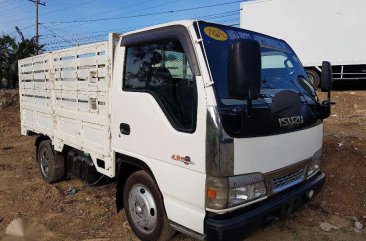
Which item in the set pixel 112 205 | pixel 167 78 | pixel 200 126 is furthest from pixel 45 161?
pixel 200 126

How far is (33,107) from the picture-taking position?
628cm

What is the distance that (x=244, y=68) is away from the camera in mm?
2574

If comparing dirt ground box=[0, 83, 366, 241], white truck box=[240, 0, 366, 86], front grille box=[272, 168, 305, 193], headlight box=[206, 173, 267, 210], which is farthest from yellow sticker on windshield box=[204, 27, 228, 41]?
white truck box=[240, 0, 366, 86]

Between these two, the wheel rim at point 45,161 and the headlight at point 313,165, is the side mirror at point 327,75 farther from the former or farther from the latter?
the wheel rim at point 45,161

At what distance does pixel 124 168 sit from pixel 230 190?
5.04 ft

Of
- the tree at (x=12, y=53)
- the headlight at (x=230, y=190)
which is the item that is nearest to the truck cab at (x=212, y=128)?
the headlight at (x=230, y=190)

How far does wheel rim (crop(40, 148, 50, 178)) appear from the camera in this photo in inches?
236

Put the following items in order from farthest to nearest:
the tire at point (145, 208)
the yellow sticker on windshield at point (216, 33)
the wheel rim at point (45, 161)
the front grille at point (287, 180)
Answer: the wheel rim at point (45, 161), the tire at point (145, 208), the front grille at point (287, 180), the yellow sticker on windshield at point (216, 33)

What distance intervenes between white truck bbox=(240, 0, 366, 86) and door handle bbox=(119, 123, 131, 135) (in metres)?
10.9

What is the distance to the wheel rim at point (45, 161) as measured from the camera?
6.00 m

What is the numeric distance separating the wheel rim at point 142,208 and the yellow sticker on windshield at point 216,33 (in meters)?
1.63

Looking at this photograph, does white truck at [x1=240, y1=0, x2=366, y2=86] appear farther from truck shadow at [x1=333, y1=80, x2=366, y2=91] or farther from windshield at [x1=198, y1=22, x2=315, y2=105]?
windshield at [x1=198, y1=22, x2=315, y2=105]

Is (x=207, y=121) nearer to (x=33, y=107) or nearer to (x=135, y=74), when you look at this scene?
(x=135, y=74)

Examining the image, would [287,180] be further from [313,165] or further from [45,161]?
[45,161]
